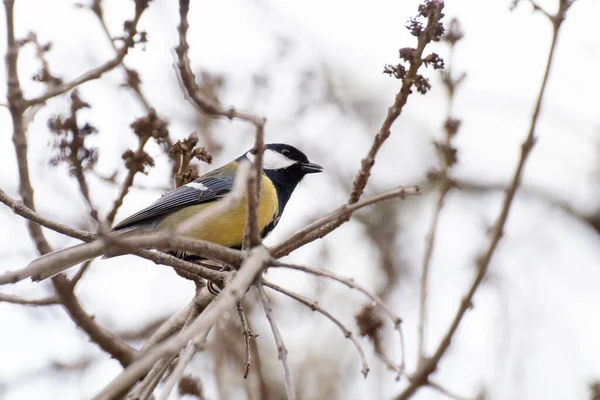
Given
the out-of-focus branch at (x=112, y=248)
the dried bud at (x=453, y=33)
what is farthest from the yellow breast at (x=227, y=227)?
the out-of-focus branch at (x=112, y=248)

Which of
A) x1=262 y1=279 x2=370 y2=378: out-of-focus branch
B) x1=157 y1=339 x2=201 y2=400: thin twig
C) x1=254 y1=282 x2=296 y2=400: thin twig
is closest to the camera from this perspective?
x1=157 y1=339 x2=201 y2=400: thin twig

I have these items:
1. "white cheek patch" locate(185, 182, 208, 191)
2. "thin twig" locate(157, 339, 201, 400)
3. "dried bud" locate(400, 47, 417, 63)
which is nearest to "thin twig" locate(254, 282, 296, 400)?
"thin twig" locate(157, 339, 201, 400)

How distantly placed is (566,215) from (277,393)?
145 inches

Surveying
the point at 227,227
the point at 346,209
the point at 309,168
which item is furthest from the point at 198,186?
the point at 346,209

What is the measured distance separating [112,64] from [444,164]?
61.7 inches

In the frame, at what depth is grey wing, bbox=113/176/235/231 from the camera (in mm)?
3896

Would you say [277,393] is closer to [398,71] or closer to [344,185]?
[344,185]

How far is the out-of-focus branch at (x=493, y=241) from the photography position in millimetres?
2576

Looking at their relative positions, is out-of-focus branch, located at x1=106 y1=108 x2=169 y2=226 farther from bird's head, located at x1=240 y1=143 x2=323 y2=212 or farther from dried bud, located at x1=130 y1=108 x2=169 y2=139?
bird's head, located at x1=240 y1=143 x2=323 y2=212

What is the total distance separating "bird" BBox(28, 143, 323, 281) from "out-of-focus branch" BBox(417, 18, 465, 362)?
90 cm

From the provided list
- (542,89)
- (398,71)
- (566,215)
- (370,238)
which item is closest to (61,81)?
(398,71)

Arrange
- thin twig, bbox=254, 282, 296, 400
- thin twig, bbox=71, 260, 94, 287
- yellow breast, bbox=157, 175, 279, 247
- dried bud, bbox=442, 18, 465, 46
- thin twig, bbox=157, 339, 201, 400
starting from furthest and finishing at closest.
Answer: yellow breast, bbox=157, 175, 279, 247
dried bud, bbox=442, 18, 465, 46
thin twig, bbox=71, 260, 94, 287
thin twig, bbox=254, 282, 296, 400
thin twig, bbox=157, 339, 201, 400

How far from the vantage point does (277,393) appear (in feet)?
19.3

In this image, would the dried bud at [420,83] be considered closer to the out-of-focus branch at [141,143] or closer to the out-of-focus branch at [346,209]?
the out-of-focus branch at [346,209]
